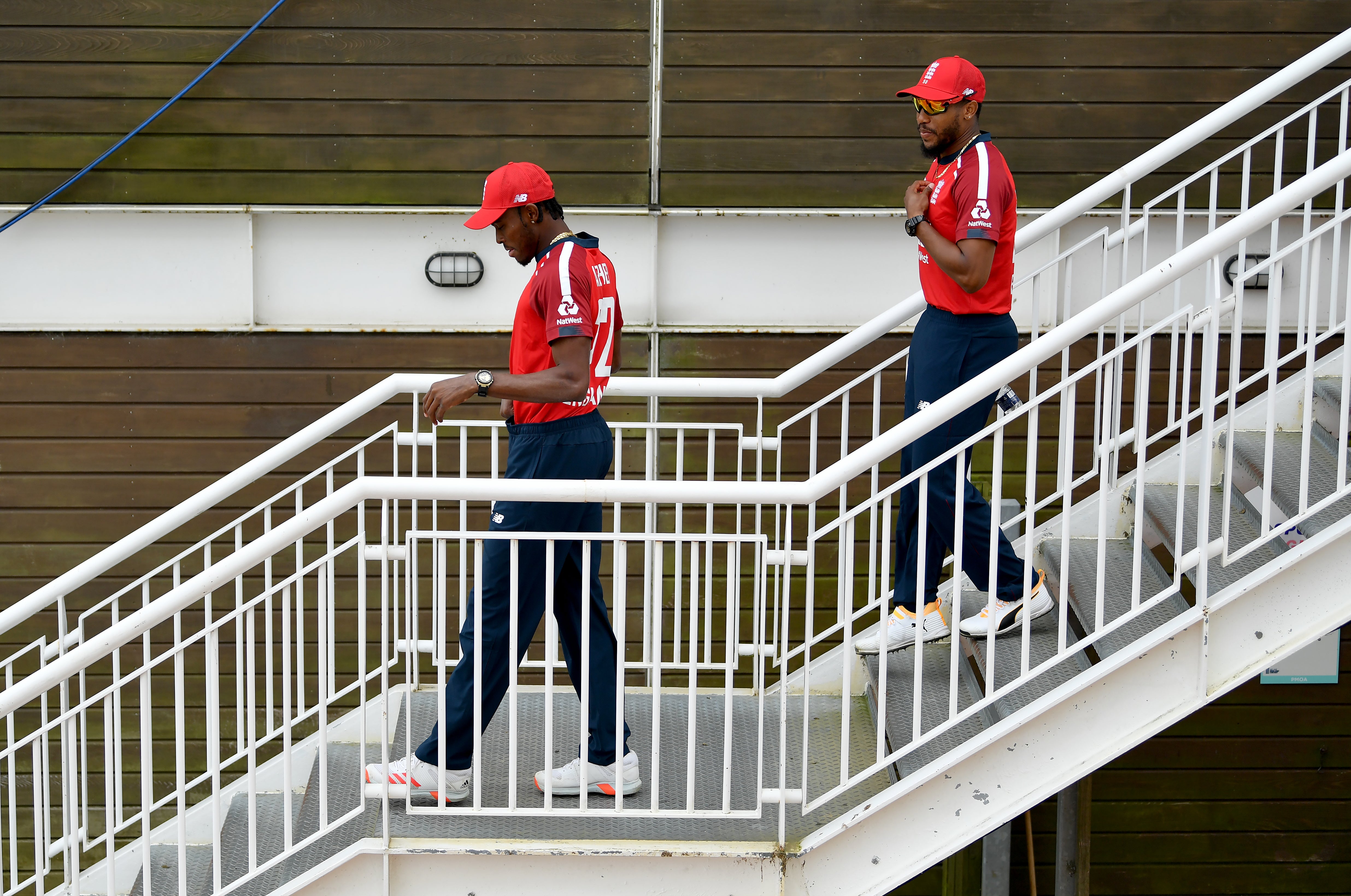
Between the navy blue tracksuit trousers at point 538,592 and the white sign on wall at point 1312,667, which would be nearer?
the navy blue tracksuit trousers at point 538,592

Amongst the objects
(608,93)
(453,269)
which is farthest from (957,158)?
(453,269)

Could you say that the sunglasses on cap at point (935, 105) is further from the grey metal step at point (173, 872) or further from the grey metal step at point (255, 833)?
the grey metal step at point (173, 872)

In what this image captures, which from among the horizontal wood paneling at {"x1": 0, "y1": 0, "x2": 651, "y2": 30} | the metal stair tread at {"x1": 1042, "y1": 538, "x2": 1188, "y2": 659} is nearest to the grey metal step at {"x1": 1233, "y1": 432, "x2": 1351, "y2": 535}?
the metal stair tread at {"x1": 1042, "y1": 538, "x2": 1188, "y2": 659}

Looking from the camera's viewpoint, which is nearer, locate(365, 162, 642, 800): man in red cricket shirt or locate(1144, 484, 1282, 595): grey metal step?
locate(365, 162, 642, 800): man in red cricket shirt

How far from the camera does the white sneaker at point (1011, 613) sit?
362 cm

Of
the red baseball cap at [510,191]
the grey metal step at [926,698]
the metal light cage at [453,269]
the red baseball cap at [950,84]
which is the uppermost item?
the metal light cage at [453,269]

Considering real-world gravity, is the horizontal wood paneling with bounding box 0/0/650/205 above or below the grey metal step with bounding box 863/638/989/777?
above

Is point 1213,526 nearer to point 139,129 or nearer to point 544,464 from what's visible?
point 544,464

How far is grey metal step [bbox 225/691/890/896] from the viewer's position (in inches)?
130

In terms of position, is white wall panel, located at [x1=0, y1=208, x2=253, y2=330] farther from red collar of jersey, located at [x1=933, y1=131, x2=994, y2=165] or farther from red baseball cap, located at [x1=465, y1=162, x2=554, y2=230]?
red collar of jersey, located at [x1=933, y1=131, x2=994, y2=165]

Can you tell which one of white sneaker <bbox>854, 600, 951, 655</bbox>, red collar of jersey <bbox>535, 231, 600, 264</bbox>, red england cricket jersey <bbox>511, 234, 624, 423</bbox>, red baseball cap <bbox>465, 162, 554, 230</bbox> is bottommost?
white sneaker <bbox>854, 600, 951, 655</bbox>

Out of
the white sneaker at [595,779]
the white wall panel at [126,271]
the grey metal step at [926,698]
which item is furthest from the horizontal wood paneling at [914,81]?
the white sneaker at [595,779]

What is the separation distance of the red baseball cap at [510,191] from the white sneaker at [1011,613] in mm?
1659

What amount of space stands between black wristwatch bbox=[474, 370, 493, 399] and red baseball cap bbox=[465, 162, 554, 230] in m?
0.37
